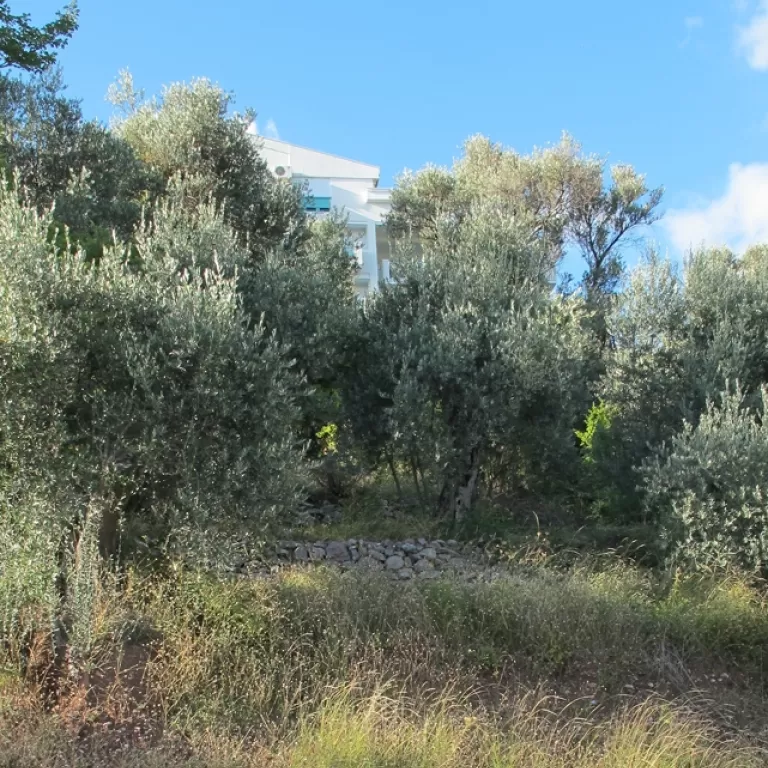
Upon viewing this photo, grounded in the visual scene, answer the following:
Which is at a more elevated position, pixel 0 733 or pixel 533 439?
pixel 533 439

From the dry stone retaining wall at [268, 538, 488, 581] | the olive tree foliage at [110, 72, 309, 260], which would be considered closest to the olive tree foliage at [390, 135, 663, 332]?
the olive tree foliage at [110, 72, 309, 260]

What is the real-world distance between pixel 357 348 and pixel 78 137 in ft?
17.1

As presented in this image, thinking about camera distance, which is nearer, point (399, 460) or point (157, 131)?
point (399, 460)

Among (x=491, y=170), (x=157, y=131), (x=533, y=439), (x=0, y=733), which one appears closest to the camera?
(x=0, y=733)

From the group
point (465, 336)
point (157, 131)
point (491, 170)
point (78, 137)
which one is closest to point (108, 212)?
point (78, 137)

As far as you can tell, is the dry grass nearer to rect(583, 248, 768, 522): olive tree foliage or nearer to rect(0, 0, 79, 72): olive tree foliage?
rect(583, 248, 768, 522): olive tree foliage

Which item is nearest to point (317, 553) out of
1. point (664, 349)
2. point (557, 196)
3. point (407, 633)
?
point (407, 633)

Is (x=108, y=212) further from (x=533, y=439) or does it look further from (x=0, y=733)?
(x=0, y=733)

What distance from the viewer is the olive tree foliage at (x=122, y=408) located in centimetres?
433

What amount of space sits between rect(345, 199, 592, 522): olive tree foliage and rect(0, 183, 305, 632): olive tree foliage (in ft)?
12.8

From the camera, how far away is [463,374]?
9.24 meters

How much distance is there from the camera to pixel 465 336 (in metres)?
9.18

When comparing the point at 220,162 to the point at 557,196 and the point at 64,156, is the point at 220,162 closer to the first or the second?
the point at 64,156

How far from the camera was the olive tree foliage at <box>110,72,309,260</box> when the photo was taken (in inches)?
436
